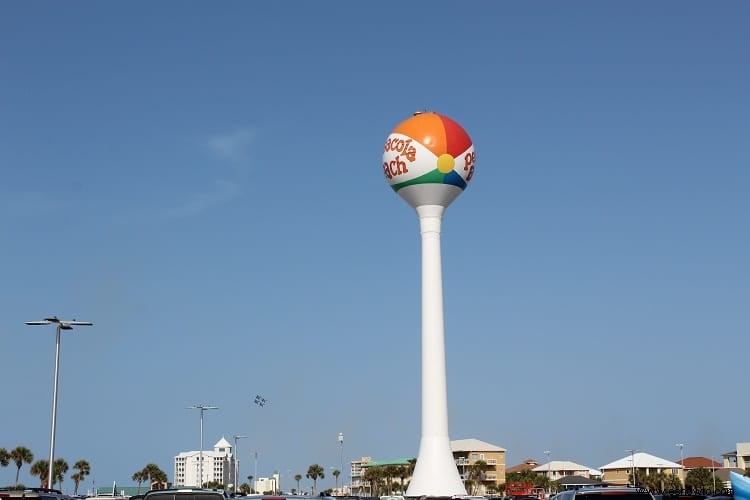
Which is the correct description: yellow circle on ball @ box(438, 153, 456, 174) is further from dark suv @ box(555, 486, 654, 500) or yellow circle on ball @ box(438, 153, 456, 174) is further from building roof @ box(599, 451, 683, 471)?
building roof @ box(599, 451, 683, 471)

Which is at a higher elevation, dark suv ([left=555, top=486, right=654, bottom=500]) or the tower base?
the tower base

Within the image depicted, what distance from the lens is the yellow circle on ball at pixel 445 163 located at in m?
59.1

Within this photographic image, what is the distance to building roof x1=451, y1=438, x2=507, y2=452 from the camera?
158062 mm

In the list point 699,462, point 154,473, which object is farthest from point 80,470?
point 699,462

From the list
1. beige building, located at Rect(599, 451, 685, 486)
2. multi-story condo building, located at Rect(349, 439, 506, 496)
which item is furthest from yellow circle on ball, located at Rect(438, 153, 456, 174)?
multi-story condo building, located at Rect(349, 439, 506, 496)

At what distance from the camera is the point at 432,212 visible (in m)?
60.6

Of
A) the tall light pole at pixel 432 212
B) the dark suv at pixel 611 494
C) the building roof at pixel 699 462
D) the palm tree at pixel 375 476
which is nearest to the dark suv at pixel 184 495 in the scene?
the dark suv at pixel 611 494

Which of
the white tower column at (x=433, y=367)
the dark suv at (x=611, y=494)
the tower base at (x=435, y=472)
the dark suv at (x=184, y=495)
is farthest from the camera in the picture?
the white tower column at (x=433, y=367)

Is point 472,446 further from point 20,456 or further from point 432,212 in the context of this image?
point 432,212

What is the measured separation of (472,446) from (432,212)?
104 m

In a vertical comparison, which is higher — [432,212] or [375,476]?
[432,212]

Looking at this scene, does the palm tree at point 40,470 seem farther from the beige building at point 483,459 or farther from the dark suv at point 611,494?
the dark suv at point 611,494

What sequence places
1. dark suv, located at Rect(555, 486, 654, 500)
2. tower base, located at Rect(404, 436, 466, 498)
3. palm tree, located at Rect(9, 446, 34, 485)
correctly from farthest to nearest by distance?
palm tree, located at Rect(9, 446, 34, 485) → tower base, located at Rect(404, 436, 466, 498) → dark suv, located at Rect(555, 486, 654, 500)

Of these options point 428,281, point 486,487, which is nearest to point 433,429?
point 428,281
